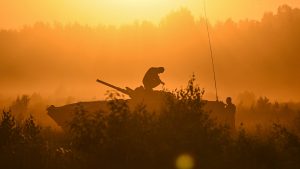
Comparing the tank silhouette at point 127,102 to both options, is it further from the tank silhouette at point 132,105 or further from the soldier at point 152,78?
the soldier at point 152,78

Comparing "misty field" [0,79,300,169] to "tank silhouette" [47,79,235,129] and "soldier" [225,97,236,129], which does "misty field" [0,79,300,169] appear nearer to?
"tank silhouette" [47,79,235,129]

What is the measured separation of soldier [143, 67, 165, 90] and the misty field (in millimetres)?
7807

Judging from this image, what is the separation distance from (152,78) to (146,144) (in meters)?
11.1

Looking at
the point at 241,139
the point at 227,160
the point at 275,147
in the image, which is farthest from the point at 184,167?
the point at 275,147

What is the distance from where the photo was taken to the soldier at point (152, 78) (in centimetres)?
2580

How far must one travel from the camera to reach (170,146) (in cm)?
1616

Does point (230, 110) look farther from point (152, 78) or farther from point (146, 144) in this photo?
point (146, 144)

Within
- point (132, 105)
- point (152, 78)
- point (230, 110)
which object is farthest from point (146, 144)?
point (230, 110)

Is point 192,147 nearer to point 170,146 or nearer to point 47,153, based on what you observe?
point 170,146

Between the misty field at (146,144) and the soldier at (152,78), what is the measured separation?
7807 millimetres

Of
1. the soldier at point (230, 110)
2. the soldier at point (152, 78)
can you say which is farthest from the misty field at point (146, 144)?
the soldier at point (230, 110)

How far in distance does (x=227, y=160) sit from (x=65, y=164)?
5.29 metres

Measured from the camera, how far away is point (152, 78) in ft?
87.6

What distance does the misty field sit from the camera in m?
15.7
